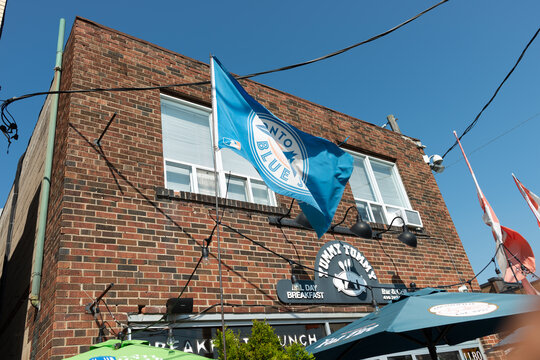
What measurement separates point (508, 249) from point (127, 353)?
847 cm

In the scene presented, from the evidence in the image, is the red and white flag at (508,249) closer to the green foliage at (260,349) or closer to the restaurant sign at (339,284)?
the restaurant sign at (339,284)

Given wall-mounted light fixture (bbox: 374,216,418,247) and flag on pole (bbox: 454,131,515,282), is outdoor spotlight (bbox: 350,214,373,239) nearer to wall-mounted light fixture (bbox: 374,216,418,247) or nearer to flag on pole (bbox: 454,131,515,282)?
wall-mounted light fixture (bbox: 374,216,418,247)

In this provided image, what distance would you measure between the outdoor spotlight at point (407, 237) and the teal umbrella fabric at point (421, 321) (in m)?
2.46

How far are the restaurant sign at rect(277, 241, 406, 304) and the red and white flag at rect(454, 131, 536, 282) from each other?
111 inches

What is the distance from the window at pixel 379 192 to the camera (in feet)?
27.6

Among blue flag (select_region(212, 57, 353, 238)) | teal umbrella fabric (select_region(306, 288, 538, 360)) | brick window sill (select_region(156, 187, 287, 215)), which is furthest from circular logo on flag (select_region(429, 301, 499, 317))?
brick window sill (select_region(156, 187, 287, 215))

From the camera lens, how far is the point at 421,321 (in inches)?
150

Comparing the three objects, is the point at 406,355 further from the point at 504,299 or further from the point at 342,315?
the point at 504,299

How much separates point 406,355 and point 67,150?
226 inches

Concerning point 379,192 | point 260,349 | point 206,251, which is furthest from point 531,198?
point 260,349

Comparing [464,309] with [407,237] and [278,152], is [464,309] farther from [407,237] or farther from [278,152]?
[407,237]

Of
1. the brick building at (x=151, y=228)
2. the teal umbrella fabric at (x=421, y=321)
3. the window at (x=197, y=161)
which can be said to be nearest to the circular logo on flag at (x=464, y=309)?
the teal umbrella fabric at (x=421, y=321)

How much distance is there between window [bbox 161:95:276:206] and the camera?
20.0 ft

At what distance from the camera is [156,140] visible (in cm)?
592
